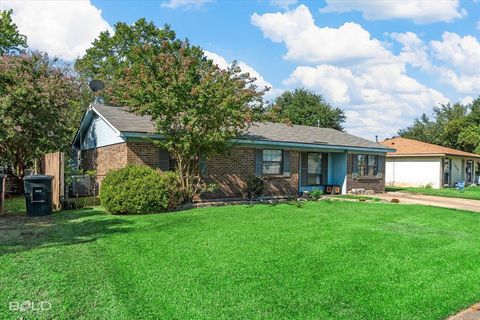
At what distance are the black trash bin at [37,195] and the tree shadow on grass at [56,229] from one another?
289 millimetres

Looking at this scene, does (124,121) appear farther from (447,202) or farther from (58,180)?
(447,202)

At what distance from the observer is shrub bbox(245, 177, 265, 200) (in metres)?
16.0

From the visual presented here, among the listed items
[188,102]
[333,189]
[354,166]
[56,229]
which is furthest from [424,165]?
[56,229]

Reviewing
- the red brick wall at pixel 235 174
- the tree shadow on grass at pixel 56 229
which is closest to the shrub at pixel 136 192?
the tree shadow on grass at pixel 56 229

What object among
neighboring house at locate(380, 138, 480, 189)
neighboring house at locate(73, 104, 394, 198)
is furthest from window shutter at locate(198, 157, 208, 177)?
neighboring house at locate(380, 138, 480, 189)

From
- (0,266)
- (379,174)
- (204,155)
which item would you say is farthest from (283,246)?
(379,174)

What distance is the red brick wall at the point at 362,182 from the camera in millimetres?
20672

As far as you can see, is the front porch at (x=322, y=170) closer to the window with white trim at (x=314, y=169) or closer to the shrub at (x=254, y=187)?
the window with white trim at (x=314, y=169)

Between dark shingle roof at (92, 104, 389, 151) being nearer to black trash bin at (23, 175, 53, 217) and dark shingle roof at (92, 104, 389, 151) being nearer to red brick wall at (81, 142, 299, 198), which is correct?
red brick wall at (81, 142, 299, 198)

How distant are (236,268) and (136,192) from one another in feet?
19.9

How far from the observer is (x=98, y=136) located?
1748cm

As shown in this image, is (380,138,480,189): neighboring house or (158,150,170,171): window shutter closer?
(158,150,170,171): window shutter

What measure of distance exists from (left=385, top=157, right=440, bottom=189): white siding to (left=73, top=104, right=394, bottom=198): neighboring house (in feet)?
27.5

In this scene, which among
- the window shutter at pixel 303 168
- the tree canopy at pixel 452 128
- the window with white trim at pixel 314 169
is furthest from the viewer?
the tree canopy at pixel 452 128
